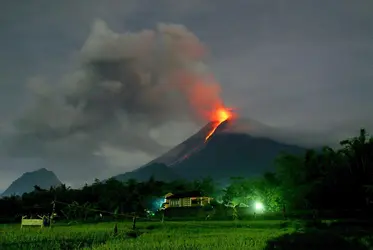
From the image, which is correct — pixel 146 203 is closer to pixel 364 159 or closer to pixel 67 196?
pixel 67 196

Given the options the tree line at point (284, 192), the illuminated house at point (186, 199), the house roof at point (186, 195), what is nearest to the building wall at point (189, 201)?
the illuminated house at point (186, 199)

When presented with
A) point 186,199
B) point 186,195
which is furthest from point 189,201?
point 186,195

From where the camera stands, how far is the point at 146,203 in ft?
259

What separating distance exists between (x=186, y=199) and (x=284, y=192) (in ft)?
87.8

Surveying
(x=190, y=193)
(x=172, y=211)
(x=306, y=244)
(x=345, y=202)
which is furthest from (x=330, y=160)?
(x=306, y=244)

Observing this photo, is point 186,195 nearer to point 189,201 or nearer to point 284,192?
point 189,201

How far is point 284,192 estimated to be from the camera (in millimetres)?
62906

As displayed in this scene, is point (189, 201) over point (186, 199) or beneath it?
beneath

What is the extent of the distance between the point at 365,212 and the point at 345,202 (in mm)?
8028

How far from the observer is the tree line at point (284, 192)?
53094 mm

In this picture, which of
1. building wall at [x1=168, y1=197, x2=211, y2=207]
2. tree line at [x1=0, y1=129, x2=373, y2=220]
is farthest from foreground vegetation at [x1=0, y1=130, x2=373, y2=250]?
building wall at [x1=168, y1=197, x2=211, y2=207]

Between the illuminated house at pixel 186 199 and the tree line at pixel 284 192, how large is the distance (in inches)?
85.6

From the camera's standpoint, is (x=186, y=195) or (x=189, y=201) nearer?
(x=189, y=201)

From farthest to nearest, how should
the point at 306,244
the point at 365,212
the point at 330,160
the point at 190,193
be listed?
the point at 190,193, the point at 330,160, the point at 365,212, the point at 306,244
